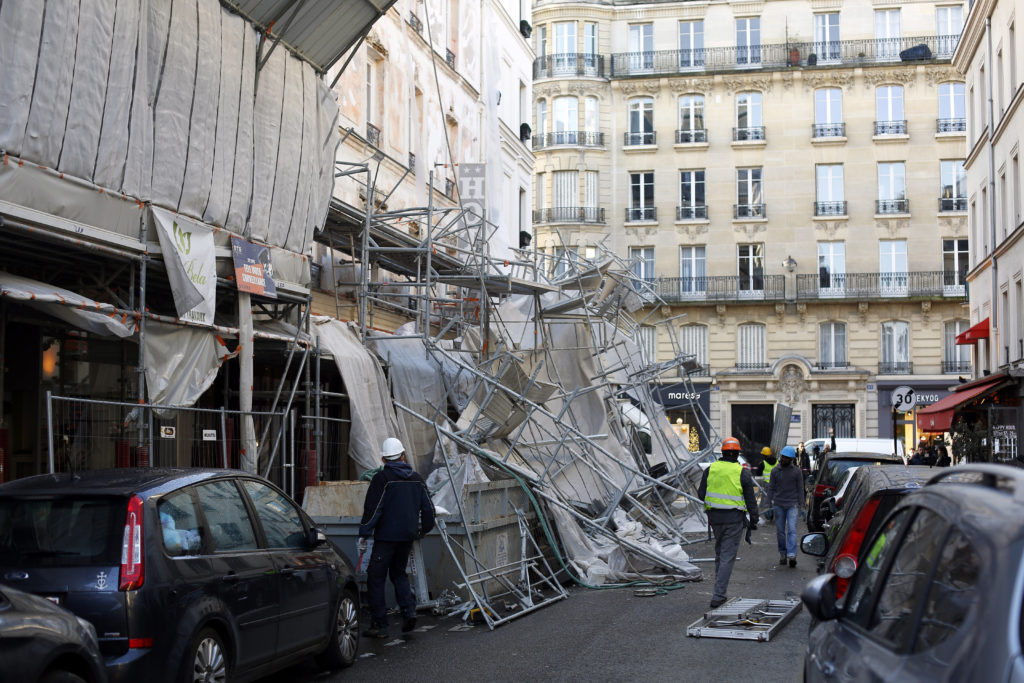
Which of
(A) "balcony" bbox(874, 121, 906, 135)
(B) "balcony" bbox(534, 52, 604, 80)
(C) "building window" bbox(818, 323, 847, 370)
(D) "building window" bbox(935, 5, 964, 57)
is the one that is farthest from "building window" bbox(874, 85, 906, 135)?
(B) "balcony" bbox(534, 52, 604, 80)

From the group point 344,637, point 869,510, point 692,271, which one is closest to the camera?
point 869,510

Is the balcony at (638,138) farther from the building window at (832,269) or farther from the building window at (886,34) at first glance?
the building window at (886,34)

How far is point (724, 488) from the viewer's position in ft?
39.9

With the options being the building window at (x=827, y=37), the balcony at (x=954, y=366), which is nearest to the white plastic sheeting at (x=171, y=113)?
the balcony at (x=954, y=366)

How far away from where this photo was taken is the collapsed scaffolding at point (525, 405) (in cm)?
1343

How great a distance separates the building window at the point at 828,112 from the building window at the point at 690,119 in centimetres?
476

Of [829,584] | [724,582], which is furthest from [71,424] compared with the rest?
[829,584]

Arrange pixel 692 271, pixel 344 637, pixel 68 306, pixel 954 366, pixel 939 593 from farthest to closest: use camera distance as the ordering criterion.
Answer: pixel 692 271
pixel 954 366
pixel 68 306
pixel 344 637
pixel 939 593

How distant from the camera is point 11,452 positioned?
12.2 m

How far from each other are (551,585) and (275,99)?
23.7ft

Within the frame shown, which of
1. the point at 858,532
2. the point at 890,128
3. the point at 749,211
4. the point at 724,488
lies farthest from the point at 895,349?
the point at 858,532

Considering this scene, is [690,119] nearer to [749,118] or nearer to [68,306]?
[749,118]

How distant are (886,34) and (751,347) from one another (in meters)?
14.7

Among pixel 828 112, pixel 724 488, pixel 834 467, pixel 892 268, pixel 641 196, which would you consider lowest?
pixel 834 467
